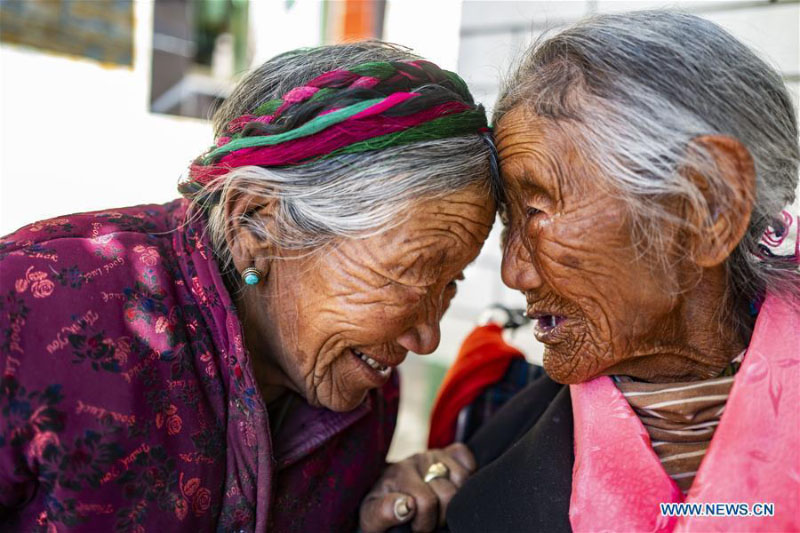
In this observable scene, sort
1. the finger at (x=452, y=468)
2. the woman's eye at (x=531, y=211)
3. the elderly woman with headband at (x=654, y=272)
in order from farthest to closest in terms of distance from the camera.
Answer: the finger at (x=452, y=468) < the woman's eye at (x=531, y=211) < the elderly woman with headband at (x=654, y=272)

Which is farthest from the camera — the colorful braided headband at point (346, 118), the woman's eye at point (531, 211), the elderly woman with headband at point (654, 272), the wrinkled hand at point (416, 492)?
the wrinkled hand at point (416, 492)

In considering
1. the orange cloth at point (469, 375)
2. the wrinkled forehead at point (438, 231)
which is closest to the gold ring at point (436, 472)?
the orange cloth at point (469, 375)

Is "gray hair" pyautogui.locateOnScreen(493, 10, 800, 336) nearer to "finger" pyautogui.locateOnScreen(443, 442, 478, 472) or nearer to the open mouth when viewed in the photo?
the open mouth

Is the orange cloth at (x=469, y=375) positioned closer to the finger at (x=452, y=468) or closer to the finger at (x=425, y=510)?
the finger at (x=452, y=468)

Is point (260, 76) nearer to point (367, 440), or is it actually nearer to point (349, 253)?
point (349, 253)

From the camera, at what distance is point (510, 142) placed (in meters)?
1.59

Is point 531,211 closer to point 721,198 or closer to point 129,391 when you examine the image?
point 721,198

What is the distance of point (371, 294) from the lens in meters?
1.58

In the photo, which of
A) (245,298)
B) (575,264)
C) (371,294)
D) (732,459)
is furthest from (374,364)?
(732,459)

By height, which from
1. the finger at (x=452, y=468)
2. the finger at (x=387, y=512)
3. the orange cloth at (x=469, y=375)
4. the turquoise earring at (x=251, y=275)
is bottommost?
the finger at (x=387, y=512)

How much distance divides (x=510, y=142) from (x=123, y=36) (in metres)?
4.44

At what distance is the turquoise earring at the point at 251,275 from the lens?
1599 millimetres

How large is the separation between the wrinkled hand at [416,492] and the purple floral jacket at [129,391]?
0.20 meters

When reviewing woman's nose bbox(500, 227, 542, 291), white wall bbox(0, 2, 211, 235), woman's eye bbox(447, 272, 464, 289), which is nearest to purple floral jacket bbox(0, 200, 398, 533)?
woman's eye bbox(447, 272, 464, 289)
